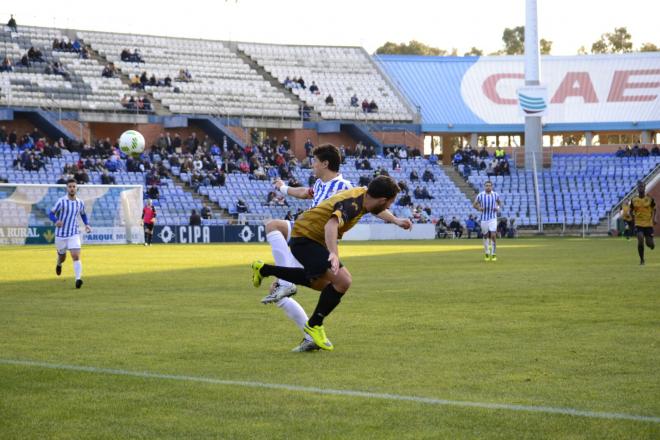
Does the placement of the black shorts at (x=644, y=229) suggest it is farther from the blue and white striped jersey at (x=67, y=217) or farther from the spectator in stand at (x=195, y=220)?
the spectator in stand at (x=195, y=220)

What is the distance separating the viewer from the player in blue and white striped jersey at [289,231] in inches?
452

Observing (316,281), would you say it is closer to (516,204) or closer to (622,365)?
(622,365)

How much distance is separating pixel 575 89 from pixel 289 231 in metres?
66.2

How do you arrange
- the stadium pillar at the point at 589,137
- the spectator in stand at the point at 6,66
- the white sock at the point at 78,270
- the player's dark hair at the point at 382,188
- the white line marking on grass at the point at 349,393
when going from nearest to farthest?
1. the white line marking on grass at the point at 349,393
2. the player's dark hair at the point at 382,188
3. the white sock at the point at 78,270
4. the spectator in stand at the point at 6,66
5. the stadium pillar at the point at 589,137

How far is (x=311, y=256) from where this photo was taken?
11062 mm

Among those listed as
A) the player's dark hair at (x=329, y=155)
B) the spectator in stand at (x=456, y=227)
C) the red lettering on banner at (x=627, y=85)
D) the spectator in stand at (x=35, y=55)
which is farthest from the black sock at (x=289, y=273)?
the red lettering on banner at (x=627, y=85)

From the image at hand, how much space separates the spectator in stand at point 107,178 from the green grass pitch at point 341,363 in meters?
33.2

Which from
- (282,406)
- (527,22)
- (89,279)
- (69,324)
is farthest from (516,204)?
(282,406)

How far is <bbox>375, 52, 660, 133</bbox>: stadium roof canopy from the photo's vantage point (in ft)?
245

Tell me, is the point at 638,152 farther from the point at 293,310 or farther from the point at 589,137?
the point at 293,310

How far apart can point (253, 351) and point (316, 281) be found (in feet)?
3.07

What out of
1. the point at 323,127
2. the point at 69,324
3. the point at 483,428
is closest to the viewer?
the point at 483,428

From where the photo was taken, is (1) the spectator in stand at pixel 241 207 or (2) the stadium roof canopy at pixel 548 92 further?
(2) the stadium roof canopy at pixel 548 92

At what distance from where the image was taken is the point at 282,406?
8.05m
